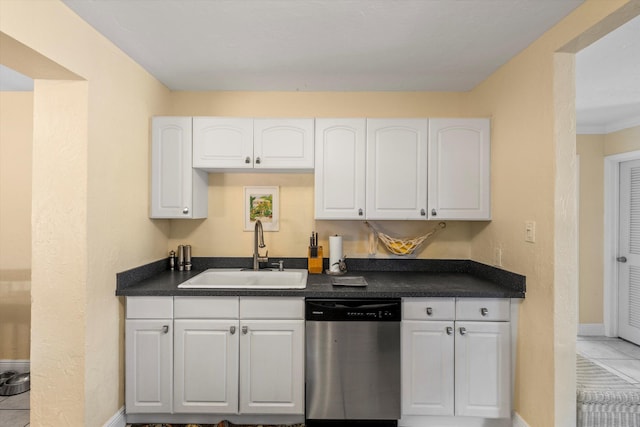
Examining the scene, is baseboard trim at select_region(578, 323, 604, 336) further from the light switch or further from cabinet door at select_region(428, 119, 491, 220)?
the light switch

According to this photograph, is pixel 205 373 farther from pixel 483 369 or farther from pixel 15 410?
pixel 483 369

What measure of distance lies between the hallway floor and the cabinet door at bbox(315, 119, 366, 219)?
7.79 feet

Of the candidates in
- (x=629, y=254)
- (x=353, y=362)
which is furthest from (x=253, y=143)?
(x=629, y=254)

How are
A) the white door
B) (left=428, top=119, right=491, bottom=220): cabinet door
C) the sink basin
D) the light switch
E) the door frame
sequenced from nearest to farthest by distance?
1. the light switch
2. (left=428, top=119, right=491, bottom=220): cabinet door
3. the sink basin
4. the white door
5. the door frame

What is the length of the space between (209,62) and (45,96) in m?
0.95

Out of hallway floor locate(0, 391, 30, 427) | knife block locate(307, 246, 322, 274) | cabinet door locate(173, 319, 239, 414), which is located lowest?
hallway floor locate(0, 391, 30, 427)

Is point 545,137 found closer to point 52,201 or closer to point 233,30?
point 233,30

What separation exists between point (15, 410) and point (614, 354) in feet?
16.6

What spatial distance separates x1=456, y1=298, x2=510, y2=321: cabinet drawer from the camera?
2.11 m

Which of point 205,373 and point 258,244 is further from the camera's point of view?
point 258,244

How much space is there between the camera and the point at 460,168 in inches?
96.7

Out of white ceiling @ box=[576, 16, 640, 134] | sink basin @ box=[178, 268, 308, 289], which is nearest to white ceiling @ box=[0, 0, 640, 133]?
white ceiling @ box=[576, 16, 640, 134]

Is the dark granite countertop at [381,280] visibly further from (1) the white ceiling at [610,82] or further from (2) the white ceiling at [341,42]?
(1) the white ceiling at [610,82]

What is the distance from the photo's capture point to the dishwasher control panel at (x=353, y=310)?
208 centimetres
